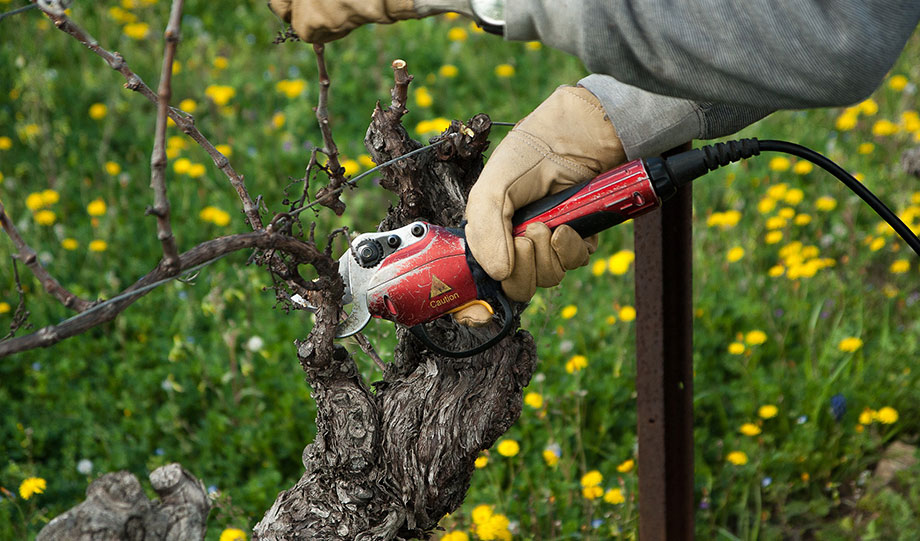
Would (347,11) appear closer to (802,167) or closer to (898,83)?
(802,167)

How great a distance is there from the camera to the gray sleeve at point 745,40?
4.30 ft

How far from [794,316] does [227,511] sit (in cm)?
211

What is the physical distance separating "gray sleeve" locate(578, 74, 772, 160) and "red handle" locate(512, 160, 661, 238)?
0.13 m

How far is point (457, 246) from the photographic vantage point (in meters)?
1.77

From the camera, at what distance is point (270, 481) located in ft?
8.73

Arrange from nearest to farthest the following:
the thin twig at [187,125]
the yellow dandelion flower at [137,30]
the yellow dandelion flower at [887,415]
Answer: the thin twig at [187,125] → the yellow dandelion flower at [887,415] → the yellow dandelion flower at [137,30]

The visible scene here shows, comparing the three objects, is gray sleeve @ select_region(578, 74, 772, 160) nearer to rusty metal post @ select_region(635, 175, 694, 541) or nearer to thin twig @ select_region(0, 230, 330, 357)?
rusty metal post @ select_region(635, 175, 694, 541)

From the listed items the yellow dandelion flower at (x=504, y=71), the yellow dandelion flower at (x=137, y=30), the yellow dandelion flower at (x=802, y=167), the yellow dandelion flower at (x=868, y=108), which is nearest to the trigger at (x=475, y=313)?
the yellow dandelion flower at (x=802, y=167)

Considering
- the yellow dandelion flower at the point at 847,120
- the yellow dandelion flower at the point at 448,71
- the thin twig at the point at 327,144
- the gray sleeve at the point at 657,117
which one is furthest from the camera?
the yellow dandelion flower at the point at 448,71

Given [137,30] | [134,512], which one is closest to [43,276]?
[134,512]

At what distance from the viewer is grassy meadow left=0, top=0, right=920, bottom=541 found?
2.66 m

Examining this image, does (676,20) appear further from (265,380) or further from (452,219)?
(265,380)

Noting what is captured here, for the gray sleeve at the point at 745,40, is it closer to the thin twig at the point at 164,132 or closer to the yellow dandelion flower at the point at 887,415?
the thin twig at the point at 164,132

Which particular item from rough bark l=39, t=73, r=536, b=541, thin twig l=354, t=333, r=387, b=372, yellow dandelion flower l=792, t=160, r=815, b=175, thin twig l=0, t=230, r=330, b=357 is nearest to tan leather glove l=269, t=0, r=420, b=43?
rough bark l=39, t=73, r=536, b=541
